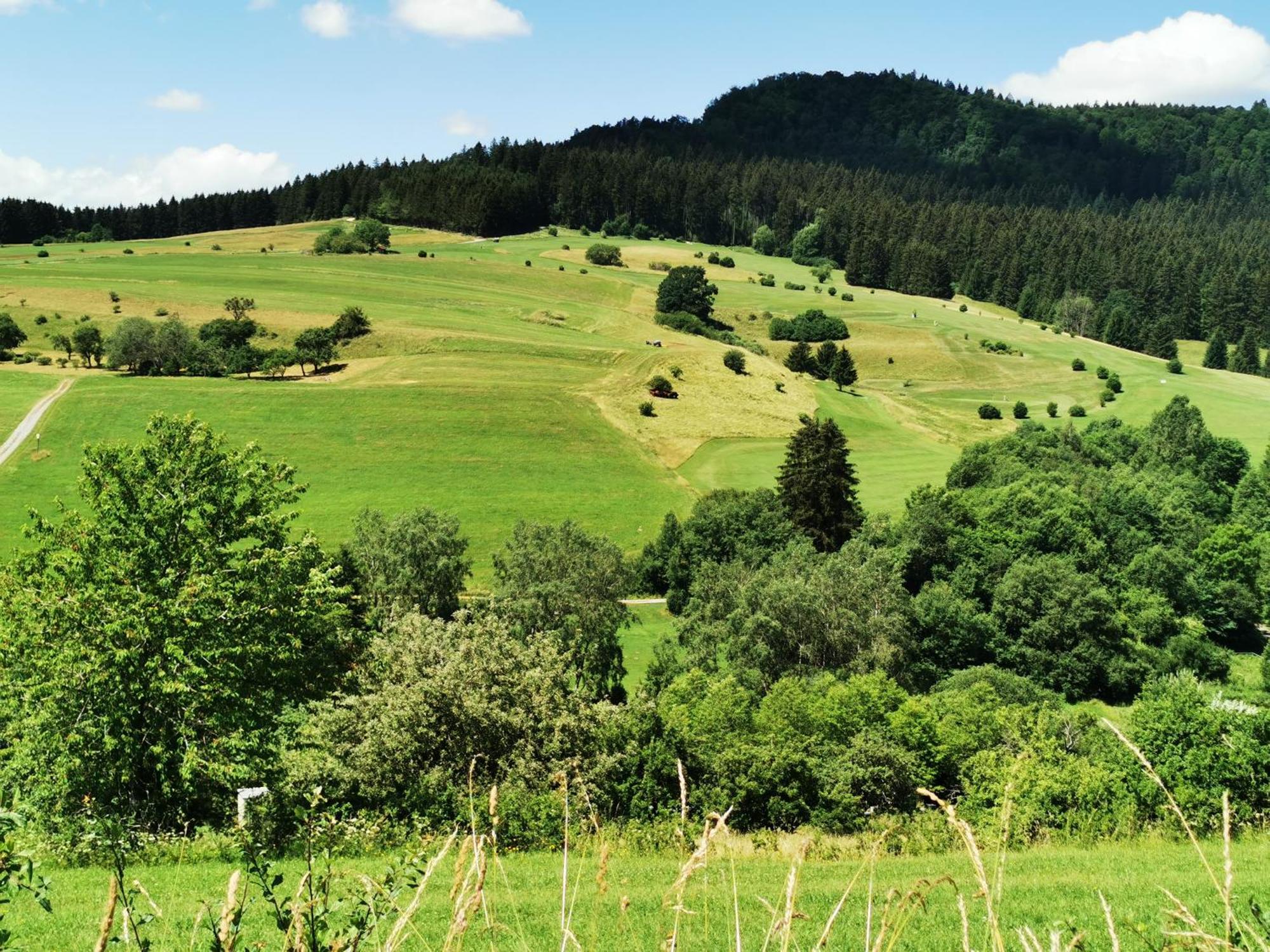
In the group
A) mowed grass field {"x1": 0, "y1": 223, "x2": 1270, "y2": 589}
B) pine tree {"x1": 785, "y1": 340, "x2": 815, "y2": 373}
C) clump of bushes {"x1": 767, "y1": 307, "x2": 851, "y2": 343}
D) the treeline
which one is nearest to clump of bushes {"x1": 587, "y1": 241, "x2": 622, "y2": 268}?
mowed grass field {"x1": 0, "y1": 223, "x2": 1270, "y2": 589}

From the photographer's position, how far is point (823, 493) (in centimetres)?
6981

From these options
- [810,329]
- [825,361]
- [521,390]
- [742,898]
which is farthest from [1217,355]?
[742,898]

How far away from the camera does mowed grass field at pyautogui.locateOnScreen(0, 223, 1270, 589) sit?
255 ft

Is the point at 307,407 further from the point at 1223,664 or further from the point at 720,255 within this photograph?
the point at 720,255

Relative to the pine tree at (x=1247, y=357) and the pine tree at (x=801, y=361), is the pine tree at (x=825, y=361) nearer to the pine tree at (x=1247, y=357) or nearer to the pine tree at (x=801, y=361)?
the pine tree at (x=801, y=361)

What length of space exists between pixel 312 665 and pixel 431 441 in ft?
192

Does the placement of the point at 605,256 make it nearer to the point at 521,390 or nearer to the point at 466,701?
the point at 521,390

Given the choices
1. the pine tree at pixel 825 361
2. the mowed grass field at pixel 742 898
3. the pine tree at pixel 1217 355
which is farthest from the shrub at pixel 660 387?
the pine tree at pixel 1217 355

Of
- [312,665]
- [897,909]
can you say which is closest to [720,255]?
[312,665]

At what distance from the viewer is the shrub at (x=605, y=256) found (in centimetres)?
17812

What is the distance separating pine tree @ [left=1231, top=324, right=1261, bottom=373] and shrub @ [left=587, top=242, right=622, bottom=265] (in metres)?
105

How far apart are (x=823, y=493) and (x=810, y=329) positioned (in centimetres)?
8152

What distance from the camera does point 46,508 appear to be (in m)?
64.2

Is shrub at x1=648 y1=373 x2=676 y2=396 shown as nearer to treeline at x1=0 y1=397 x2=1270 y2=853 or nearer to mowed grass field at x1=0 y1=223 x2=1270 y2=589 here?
mowed grass field at x1=0 y1=223 x2=1270 y2=589
